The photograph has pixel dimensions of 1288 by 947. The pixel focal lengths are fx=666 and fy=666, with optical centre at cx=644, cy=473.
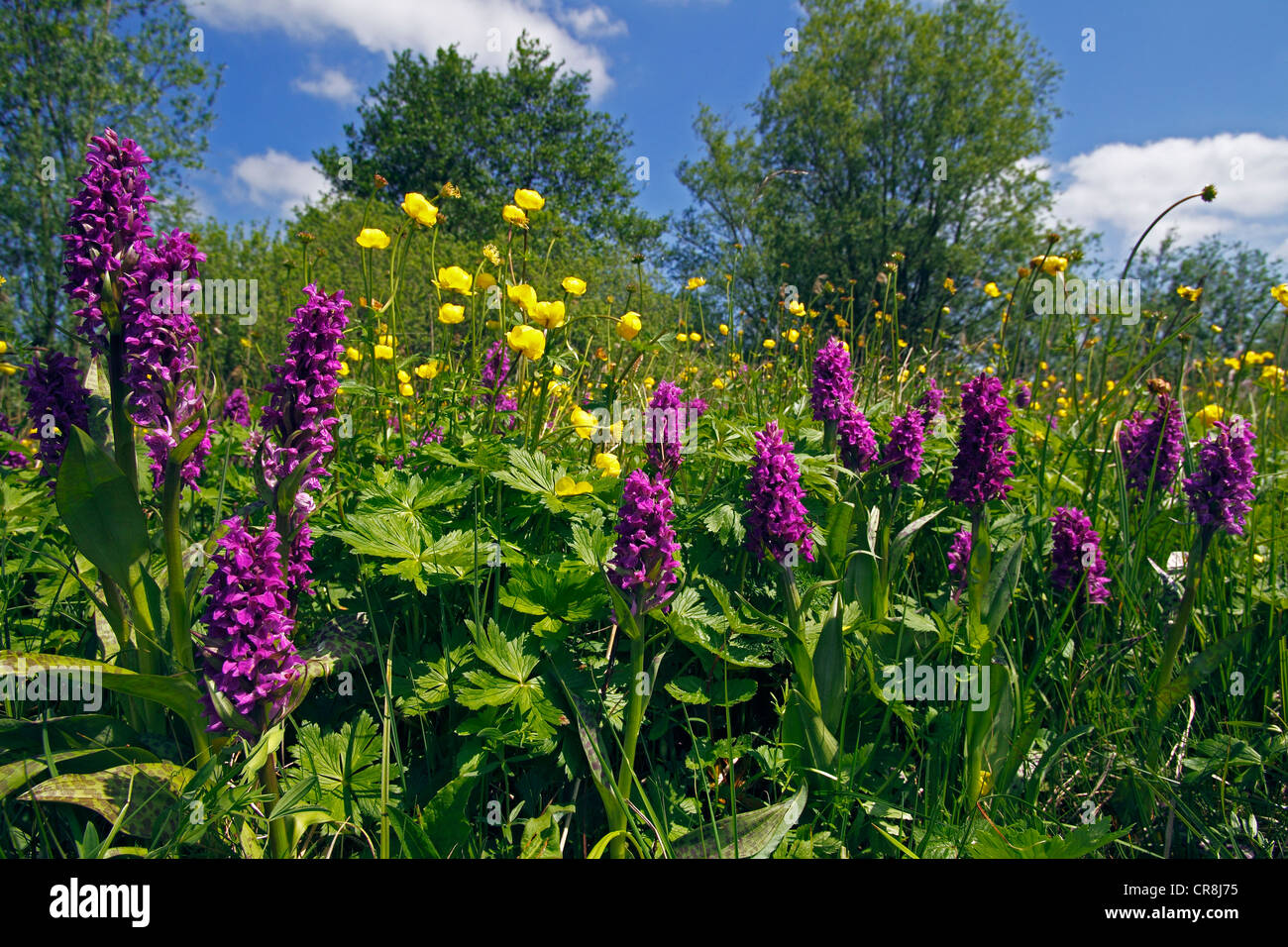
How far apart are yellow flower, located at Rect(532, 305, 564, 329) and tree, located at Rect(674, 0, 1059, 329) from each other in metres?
22.5

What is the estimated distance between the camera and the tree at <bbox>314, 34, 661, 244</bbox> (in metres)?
26.4

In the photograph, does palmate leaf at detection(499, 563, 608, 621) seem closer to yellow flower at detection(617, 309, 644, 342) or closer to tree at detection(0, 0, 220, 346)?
yellow flower at detection(617, 309, 644, 342)

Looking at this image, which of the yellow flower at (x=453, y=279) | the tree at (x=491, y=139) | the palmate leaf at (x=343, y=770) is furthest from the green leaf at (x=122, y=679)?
the tree at (x=491, y=139)

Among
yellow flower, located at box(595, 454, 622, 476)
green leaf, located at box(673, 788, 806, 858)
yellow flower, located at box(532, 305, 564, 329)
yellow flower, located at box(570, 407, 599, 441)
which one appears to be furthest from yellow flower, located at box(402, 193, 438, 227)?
green leaf, located at box(673, 788, 806, 858)

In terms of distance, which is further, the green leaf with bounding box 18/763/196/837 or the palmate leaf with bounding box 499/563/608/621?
the palmate leaf with bounding box 499/563/608/621

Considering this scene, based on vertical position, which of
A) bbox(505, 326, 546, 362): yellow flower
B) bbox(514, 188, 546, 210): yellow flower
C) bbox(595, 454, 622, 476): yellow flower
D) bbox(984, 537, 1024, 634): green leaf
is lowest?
bbox(984, 537, 1024, 634): green leaf

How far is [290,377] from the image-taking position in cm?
153

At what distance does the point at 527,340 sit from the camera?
2156 mm

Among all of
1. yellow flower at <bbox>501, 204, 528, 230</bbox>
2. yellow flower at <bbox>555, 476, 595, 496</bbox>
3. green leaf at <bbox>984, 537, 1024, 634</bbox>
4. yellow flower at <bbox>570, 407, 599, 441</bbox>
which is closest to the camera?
green leaf at <bbox>984, 537, 1024, 634</bbox>

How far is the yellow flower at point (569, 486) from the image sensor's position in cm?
194

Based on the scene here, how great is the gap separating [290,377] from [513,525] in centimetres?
82

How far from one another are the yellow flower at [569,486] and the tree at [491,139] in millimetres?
25886
